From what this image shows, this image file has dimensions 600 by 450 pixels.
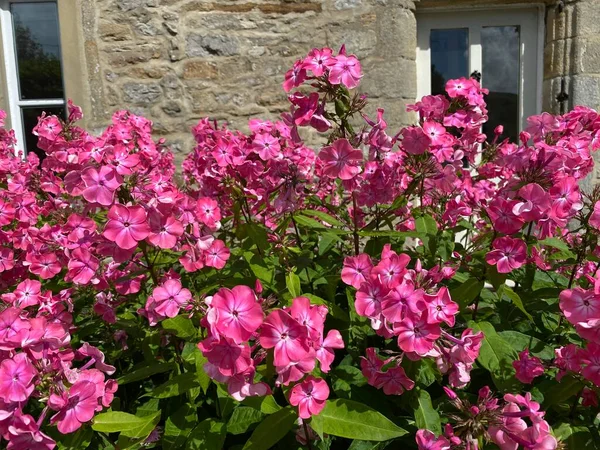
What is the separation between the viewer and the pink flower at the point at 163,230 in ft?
4.09

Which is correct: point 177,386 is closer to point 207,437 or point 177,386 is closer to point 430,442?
point 207,437

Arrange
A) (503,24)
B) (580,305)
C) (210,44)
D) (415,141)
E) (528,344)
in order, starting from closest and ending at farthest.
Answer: (580,305)
(528,344)
(415,141)
(210,44)
(503,24)

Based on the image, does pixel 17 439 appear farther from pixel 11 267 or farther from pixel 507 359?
pixel 507 359

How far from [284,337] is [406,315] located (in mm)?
255

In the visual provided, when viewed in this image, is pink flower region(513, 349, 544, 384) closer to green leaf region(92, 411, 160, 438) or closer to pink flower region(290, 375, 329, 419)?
pink flower region(290, 375, 329, 419)

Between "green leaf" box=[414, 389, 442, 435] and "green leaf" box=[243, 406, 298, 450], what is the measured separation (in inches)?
11.5

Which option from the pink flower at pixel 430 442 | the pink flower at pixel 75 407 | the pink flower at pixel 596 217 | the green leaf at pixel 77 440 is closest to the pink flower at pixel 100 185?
the pink flower at pixel 75 407

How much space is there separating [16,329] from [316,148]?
3402 millimetres

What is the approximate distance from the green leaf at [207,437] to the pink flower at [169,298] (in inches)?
10.5

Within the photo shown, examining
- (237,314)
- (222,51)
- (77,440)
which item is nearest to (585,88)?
(222,51)

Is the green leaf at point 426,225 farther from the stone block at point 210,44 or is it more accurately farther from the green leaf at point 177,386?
the stone block at point 210,44

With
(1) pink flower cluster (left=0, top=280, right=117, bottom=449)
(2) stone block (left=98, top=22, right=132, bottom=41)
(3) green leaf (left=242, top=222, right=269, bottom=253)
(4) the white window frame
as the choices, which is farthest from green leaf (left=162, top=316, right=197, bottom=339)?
(4) the white window frame

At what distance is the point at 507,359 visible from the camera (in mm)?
1288

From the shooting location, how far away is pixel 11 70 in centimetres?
438
